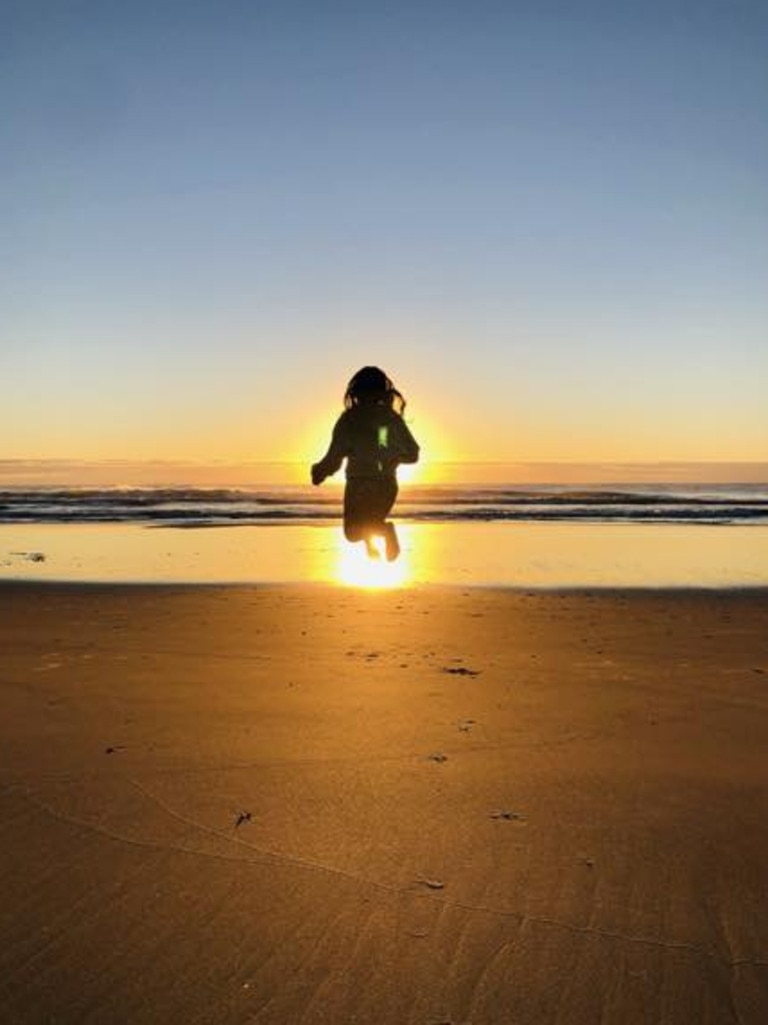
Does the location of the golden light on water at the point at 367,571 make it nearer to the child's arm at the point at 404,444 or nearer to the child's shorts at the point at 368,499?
the child's shorts at the point at 368,499

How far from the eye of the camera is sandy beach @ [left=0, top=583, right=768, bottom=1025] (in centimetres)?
413

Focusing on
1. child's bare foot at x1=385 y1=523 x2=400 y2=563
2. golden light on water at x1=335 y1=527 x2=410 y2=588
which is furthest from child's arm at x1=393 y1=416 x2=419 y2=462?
golden light on water at x1=335 y1=527 x2=410 y2=588

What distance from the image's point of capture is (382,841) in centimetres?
557

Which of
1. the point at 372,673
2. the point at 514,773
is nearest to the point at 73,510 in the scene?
the point at 372,673

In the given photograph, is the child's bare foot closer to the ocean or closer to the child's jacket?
the child's jacket

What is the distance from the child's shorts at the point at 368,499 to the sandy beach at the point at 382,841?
5.41 ft

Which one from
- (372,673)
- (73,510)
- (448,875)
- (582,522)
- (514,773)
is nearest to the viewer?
(448,875)

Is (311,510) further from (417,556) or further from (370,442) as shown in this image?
(370,442)

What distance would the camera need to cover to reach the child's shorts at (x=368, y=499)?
22.7 feet

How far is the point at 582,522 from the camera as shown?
4278 centimetres

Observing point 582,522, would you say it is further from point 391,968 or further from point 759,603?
point 391,968

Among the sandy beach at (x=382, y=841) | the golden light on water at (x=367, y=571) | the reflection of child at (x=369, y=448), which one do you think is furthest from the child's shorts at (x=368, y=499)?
the golden light on water at (x=367, y=571)

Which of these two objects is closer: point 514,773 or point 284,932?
point 284,932

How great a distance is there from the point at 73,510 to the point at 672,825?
170ft
